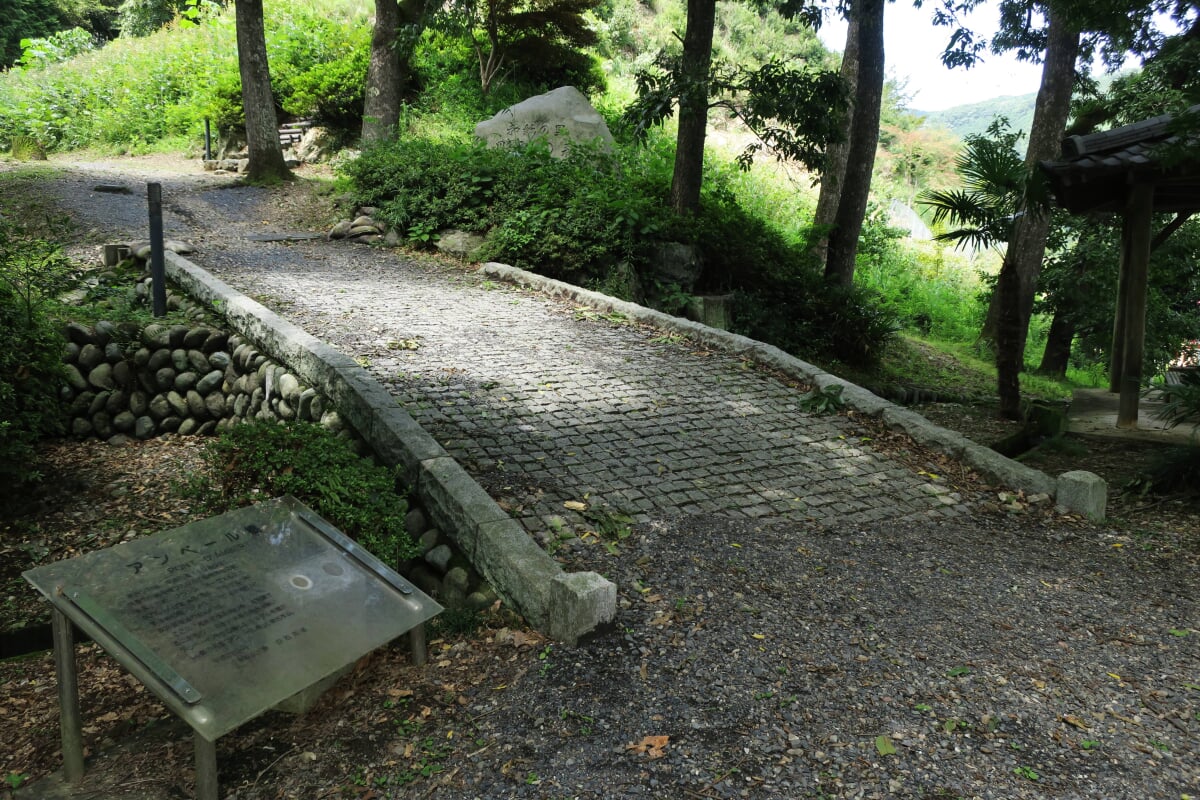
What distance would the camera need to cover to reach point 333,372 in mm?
5965

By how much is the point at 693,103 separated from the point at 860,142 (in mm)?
3999

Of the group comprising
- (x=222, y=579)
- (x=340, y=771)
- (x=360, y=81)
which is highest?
(x=360, y=81)

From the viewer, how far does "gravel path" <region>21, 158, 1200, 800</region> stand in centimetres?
304

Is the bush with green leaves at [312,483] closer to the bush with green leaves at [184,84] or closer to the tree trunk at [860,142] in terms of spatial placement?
the tree trunk at [860,142]

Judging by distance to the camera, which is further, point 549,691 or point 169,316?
point 169,316

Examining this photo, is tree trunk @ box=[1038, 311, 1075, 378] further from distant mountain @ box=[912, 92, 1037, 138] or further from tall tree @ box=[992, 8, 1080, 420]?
distant mountain @ box=[912, 92, 1037, 138]

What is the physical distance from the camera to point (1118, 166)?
666cm

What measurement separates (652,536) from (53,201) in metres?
11.9

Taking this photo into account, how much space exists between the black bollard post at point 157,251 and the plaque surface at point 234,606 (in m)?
4.90

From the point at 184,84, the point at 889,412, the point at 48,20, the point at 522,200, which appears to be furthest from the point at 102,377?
the point at 48,20

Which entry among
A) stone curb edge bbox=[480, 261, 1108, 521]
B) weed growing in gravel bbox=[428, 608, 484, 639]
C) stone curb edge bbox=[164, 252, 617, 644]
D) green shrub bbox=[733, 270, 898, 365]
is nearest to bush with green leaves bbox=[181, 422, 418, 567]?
stone curb edge bbox=[164, 252, 617, 644]

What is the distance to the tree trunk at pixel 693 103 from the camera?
9.66 metres

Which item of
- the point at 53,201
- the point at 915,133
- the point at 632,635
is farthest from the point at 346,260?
the point at 915,133

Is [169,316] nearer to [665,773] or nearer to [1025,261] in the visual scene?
[665,773]
